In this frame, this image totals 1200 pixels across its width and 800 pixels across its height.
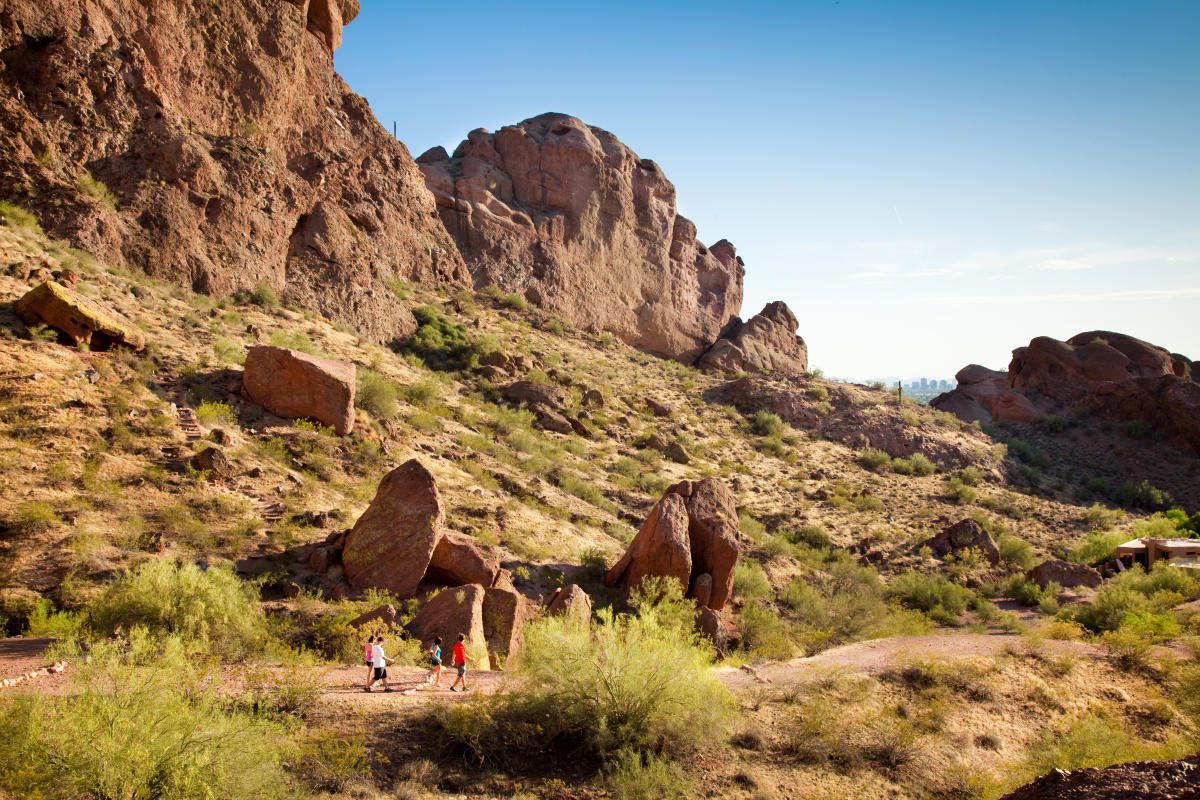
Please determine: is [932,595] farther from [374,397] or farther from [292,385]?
[292,385]

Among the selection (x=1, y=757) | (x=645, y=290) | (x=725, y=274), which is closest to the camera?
(x=1, y=757)

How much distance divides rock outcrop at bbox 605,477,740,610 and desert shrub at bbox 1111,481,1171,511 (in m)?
25.1

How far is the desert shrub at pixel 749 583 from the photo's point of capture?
609 inches

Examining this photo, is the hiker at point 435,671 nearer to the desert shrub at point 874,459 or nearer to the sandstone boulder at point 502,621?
the sandstone boulder at point 502,621

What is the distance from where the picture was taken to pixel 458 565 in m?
11.6

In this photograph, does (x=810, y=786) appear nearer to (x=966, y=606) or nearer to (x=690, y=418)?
(x=966, y=606)

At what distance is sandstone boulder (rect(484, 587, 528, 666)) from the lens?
34.8 feet

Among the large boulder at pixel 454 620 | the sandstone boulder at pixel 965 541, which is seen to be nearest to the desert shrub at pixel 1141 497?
the sandstone boulder at pixel 965 541

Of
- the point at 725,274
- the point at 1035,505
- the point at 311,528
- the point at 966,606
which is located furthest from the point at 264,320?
the point at 725,274

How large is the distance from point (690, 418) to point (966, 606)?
13.4 m

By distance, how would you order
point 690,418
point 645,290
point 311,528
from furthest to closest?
point 645,290, point 690,418, point 311,528

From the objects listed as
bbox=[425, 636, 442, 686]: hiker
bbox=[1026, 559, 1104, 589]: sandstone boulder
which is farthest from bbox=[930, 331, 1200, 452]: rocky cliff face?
bbox=[425, 636, 442, 686]: hiker

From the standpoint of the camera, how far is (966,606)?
1756cm

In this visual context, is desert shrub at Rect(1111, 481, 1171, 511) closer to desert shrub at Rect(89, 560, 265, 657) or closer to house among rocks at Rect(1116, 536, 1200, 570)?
house among rocks at Rect(1116, 536, 1200, 570)
